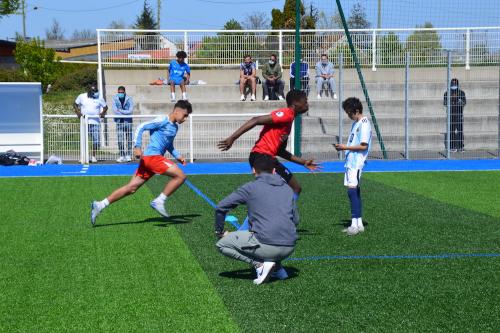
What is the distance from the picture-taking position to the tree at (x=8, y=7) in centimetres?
4751

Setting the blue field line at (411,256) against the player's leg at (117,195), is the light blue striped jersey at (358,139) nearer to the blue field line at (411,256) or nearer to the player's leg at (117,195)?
the blue field line at (411,256)

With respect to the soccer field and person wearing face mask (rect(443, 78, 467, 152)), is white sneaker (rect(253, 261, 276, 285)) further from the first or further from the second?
person wearing face mask (rect(443, 78, 467, 152))

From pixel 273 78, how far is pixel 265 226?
2172cm

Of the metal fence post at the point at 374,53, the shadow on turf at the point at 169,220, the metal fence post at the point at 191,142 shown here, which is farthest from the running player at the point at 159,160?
the metal fence post at the point at 374,53

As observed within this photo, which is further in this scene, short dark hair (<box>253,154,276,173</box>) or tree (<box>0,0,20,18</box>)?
tree (<box>0,0,20,18</box>)

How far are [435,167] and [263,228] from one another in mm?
14973

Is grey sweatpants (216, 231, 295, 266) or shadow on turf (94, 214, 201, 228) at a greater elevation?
grey sweatpants (216, 231, 295, 266)

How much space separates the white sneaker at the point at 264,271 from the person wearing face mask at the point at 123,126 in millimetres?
16307

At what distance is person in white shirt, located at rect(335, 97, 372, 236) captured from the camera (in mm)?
11234

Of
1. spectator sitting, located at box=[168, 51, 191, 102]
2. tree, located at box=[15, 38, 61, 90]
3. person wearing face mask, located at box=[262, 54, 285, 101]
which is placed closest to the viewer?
spectator sitting, located at box=[168, 51, 191, 102]

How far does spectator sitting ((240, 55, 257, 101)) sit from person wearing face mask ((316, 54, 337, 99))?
2232 mm

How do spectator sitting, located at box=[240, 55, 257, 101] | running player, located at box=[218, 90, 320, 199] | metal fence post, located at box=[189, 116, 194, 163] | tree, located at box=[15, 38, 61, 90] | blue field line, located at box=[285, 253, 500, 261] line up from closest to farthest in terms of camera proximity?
blue field line, located at box=[285, 253, 500, 261]
running player, located at box=[218, 90, 320, 199]
metal fence post, located at box=[189, 116, 194, 163]
spectator sitting, located at box=[240, 55, 257, 101]
tree, located at box=[15, 38, 61, 90]

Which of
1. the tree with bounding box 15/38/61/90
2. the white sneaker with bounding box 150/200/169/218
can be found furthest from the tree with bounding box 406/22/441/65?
the tree with bounding box 15/38/61/90

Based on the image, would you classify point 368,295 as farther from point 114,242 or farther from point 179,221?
point 179,221
